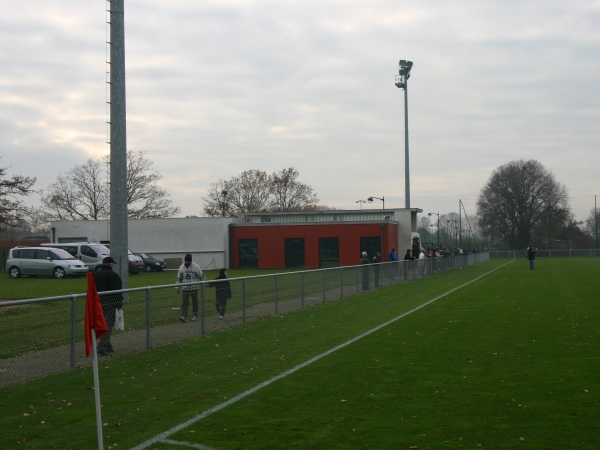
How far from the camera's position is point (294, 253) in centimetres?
6041

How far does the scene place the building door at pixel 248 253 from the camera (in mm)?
61469

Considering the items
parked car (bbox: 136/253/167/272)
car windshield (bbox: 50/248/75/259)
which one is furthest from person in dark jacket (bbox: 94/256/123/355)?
parked car (bbox: 136/253/167/272)

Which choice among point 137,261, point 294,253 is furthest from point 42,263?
point 294,253

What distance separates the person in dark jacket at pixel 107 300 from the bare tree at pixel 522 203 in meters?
95.3

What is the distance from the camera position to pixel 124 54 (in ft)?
69.4

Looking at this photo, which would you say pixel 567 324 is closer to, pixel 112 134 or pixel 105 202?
pixel 112 134

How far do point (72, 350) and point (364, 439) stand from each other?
6.19 meters

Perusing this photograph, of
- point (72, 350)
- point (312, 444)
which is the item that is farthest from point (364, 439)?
point (72, 350)

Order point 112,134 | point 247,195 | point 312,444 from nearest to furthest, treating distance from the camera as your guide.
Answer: point 312,444
point 112,134
point 247,195

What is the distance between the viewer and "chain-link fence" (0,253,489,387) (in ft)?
33.8

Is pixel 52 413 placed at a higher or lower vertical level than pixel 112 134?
lower

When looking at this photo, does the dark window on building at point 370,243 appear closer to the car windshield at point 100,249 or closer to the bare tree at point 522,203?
the car windshield at point 100,249

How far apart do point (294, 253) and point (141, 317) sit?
4691 cm

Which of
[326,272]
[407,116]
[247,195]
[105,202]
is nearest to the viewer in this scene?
[326,272]
